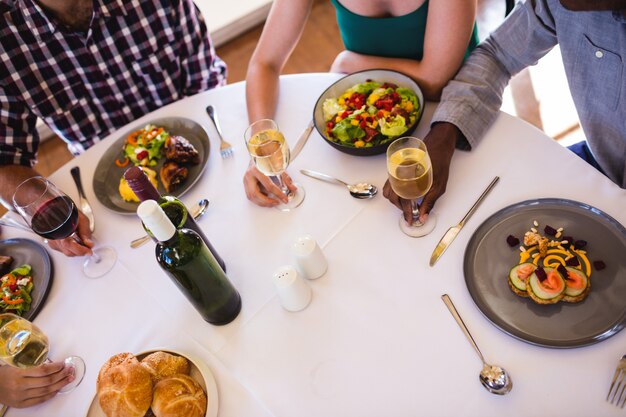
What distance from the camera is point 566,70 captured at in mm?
1248

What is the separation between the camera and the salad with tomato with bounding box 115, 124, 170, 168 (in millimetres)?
1529

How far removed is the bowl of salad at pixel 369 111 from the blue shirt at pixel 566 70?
0.09 meters

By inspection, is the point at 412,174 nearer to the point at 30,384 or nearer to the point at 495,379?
the point at 495,379

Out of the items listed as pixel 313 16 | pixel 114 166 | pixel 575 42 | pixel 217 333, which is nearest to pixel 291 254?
pixel 217 333

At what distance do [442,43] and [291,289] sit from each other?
2.77 ft

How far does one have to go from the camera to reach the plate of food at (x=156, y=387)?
3.02ft

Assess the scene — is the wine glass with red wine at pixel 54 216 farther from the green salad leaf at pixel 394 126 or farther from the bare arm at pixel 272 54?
the green salad leaf at pixel 394 126

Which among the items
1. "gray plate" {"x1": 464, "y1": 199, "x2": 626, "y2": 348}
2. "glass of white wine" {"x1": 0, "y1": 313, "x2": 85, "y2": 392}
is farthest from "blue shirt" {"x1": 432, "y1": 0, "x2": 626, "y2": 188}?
"glass of white wine" {"x1": 0, "y1": 313, "x2": 85, "y2": 392}

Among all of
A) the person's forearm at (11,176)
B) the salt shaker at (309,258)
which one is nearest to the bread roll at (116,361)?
the salt shaker at (309,258)

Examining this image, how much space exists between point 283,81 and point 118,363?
1059 millimetres

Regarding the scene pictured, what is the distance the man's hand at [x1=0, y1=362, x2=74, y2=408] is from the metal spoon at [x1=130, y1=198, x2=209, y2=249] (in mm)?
368

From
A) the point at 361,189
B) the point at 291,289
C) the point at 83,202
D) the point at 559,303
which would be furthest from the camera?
the point at 83,202

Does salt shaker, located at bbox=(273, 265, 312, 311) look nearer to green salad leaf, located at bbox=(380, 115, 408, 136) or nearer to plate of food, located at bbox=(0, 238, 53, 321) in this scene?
green salad leaf, located at bbox=(380, 115, 408, 136)

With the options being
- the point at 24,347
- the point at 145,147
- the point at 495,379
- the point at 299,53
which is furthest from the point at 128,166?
the point at 299,53
